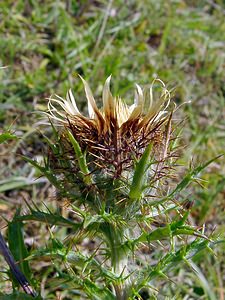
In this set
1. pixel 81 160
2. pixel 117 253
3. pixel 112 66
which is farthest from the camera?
pixel 112 66

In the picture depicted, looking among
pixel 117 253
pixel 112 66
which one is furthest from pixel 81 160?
pixel 112 66

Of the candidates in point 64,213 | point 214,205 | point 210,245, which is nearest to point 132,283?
point 210,245

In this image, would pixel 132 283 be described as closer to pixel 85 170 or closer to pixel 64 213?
pixel 85 170

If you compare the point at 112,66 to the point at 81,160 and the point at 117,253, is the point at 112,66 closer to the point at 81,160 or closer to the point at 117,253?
the point at 117,253

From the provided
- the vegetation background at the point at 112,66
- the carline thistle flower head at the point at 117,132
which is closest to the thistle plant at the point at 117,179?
the carline thistle flower head at the point at 117,132

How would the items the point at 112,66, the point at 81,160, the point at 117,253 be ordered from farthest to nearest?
the point at 112,66 < the point at 117,253 < the point at 81,160

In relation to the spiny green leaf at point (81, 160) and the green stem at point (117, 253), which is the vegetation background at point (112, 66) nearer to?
the green stem at point (117, 253)
